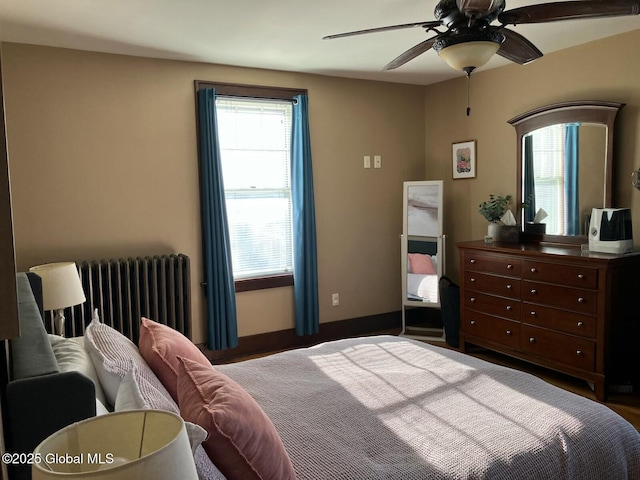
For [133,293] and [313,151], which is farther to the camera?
[313,151]

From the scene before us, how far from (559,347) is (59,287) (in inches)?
129

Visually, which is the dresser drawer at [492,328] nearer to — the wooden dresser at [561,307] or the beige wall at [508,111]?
the wooden dresser at [561,307]

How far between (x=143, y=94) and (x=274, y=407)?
9.23ft

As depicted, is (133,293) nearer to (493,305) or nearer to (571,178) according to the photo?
(493,305)

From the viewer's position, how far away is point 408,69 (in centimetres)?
444

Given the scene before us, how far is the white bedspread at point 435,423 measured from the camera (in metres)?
1.56

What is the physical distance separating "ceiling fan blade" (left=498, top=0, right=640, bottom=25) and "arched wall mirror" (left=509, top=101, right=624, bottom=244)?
1.61 metres

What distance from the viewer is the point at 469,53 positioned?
2289mm

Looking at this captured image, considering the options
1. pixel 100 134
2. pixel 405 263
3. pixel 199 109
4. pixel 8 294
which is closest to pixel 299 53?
pixel 199 109

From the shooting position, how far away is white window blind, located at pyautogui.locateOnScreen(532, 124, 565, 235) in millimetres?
3939

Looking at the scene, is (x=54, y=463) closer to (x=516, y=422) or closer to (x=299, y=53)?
(x=516, y=422)

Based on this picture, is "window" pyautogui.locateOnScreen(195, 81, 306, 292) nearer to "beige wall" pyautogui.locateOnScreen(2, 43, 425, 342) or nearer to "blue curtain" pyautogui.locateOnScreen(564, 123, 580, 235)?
"beige wall" pyautogui.locateOnScreen(2, 43, 425, 342)

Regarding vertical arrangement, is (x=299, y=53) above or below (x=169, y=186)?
above

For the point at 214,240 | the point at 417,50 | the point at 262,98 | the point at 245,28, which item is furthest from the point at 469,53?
the point at 214,240
